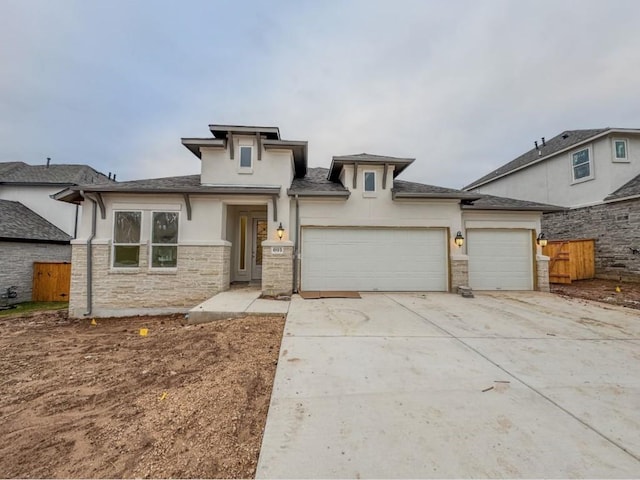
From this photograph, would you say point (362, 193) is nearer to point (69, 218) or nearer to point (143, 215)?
point (143, 215)

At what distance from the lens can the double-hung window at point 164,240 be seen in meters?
7.89

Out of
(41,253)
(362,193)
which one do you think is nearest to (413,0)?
(362,193)

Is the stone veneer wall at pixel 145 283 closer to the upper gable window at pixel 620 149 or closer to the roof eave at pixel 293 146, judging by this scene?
the roof eave at pixel 293 146

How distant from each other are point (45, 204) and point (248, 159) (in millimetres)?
15629

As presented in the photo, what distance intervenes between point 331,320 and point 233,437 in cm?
327

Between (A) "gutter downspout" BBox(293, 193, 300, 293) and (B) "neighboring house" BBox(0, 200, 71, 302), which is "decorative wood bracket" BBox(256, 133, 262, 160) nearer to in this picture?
(A) "gutter downspout" BBox(293, 193, 300, 293)

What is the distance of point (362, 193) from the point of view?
8.53m

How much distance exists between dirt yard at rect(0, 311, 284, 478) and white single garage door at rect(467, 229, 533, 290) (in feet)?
24.2

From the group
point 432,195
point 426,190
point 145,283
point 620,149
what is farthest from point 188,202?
point 620,149

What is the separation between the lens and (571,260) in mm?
11492

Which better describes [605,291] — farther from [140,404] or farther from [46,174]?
[46,174]

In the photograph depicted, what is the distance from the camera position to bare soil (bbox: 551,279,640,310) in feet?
25.3

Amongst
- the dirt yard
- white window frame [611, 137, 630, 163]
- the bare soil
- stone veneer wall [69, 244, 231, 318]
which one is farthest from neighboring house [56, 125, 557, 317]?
white window frame [611, 137, 630, 163]

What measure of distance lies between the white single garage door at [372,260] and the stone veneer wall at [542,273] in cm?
338
